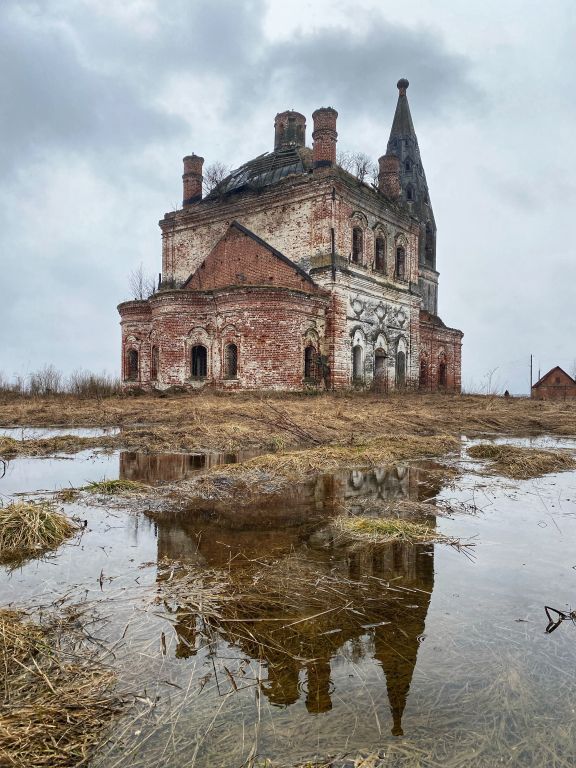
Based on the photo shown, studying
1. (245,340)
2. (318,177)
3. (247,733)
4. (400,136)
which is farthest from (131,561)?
(400,136)

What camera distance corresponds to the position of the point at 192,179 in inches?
1126

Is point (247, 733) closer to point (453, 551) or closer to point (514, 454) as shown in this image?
point (453, 551)

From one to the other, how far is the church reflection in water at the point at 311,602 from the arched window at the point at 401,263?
950 inches

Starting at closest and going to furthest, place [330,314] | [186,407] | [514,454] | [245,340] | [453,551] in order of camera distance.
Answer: [453,551], [514,454], [186,407], [245,340], [330,314]

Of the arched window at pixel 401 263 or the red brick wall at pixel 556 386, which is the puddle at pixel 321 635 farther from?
the red brick wall at pixel 556 386

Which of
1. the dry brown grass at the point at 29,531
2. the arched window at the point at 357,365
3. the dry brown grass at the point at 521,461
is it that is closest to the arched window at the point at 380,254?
the arched window at the point at 357,365

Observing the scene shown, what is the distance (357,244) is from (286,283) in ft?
14.1

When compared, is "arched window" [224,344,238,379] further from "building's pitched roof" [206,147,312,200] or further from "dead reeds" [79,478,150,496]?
"dead reeds" [79,478,150,496]

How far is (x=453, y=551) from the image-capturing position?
164 inches

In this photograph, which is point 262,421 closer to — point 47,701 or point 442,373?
point 47,701

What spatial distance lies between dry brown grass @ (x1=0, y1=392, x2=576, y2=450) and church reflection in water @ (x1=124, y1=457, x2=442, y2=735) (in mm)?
5242

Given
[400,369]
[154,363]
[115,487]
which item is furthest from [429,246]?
[115,487]

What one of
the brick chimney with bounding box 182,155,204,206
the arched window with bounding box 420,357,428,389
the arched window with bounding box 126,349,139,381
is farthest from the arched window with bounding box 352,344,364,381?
the brick chimney with bounding box 182,155,204,206

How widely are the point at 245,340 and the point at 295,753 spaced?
65.3 ft
